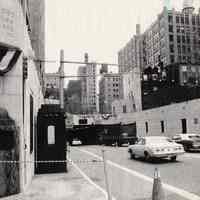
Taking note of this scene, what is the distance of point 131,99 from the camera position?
237 feet

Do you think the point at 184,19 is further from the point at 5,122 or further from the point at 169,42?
the point at 5,122

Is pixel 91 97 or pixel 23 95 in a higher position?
pixel 91 97

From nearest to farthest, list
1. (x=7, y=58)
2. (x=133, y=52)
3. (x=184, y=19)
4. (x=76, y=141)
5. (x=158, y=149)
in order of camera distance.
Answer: (x=7, y=58), (x=158, y=149), (x=76, y=141), (x=133, y=52), (x=184, y=19)

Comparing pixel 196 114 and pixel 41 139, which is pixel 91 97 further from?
pixel 41 139

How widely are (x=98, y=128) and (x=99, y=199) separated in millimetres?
38371

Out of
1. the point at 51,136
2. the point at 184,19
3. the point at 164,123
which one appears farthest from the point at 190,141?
the point at 184,19

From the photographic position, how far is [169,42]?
323 ft

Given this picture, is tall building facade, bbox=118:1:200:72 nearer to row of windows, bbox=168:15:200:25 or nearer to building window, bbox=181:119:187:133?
row of windows, bbox=168:15:200:25

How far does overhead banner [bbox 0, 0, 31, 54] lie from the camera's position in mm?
8133

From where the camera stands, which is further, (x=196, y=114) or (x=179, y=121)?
(x=179, y=121)

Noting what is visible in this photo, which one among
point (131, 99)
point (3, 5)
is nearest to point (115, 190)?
point (3, 5)

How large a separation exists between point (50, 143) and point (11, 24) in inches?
235

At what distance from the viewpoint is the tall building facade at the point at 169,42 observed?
97438 millimetres

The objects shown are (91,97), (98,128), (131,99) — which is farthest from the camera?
(91,97)
